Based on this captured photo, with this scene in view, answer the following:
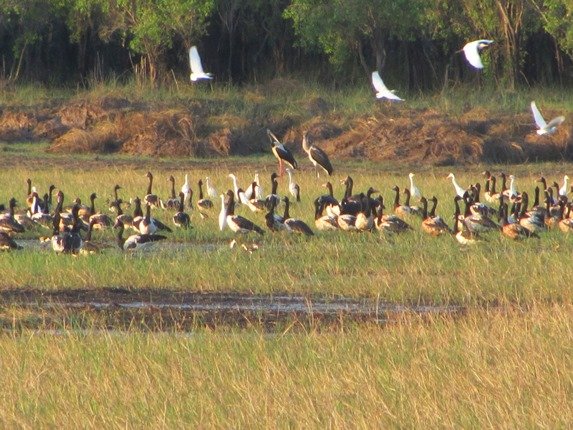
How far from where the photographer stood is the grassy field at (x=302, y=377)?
23.4 feet

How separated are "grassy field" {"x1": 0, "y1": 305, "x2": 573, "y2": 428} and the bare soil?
69.5 feet

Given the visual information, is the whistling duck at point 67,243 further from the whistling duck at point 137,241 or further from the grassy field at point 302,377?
the grassy field at point 302,377

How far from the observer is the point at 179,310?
11211 millimetres

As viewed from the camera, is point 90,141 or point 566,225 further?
point 90,141

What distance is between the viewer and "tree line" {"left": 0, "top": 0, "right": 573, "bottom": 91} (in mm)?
35406

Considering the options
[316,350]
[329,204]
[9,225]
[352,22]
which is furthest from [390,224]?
[352,22]

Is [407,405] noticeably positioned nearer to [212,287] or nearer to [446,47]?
[212,287]

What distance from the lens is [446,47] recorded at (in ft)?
125

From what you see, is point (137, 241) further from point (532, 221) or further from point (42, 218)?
point (532, 221)

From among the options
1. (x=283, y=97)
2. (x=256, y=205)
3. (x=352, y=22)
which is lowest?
(x=256, y=205)

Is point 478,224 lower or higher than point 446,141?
lower

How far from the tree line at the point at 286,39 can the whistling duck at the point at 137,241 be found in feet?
65.2

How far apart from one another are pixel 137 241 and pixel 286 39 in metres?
25.9

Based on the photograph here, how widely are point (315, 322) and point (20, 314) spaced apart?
2280 millimetres
